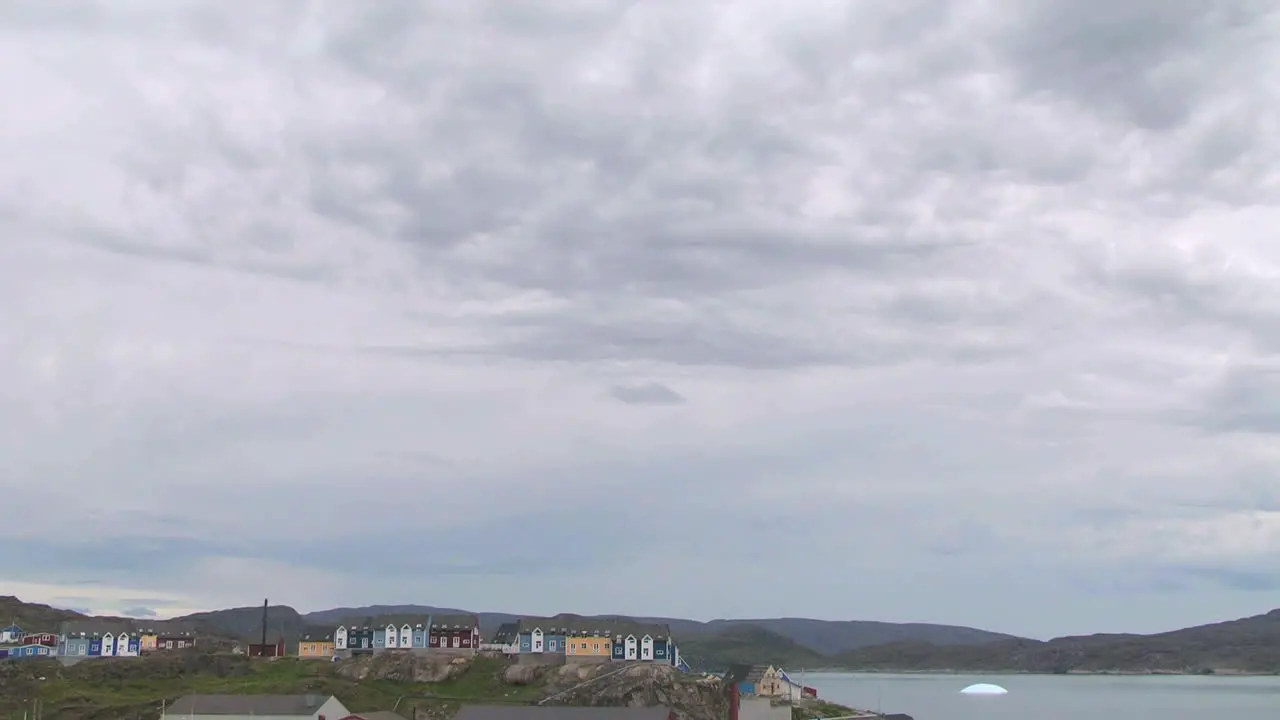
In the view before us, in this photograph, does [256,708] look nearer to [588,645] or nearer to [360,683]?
[360,683]

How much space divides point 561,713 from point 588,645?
2273 inches

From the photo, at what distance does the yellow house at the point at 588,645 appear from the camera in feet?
456

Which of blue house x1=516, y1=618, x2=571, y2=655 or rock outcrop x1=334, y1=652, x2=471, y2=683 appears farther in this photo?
blue house x1=516, y1=618, x2=571, y2=655

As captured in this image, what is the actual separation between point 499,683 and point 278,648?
37.0 meters

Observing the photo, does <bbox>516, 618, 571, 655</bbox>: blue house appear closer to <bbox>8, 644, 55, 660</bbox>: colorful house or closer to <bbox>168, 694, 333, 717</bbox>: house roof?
<bbox>168, 694, 333, 717</bbox>: house roof

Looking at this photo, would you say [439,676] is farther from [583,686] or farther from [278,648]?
[278,648]

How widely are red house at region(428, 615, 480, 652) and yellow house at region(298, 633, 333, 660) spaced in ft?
43.5

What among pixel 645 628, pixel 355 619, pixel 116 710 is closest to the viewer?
pixel 116 710

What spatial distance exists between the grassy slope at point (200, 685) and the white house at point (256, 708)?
34.1ft

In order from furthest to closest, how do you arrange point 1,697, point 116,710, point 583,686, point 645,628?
point 645,628
point 583,686
point 1,697
point 116,710

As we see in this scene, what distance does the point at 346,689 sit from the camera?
11900cm

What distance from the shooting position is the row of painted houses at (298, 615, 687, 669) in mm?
140000

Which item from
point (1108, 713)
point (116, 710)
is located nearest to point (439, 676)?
point (116, 710)

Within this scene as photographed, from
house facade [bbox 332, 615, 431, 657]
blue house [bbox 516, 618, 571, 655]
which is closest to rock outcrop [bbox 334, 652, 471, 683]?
blue house [bbox 516, 618, 571, 655]
